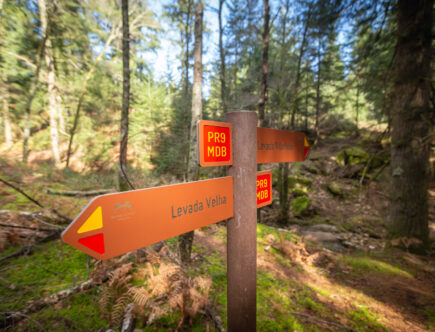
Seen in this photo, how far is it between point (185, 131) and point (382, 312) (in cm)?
1092

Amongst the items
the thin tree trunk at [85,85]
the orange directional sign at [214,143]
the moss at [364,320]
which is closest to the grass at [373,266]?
the moss at [364,320]

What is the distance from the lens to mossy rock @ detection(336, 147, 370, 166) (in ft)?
43.5

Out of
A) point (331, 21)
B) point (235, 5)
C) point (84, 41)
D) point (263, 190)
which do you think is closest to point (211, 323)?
point (263, 190)

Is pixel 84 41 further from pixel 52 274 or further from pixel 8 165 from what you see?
pixel 52 274

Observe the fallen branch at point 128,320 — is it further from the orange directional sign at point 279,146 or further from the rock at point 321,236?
the rock at point 321,236

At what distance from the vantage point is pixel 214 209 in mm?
1648

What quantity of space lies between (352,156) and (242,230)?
1517 cm

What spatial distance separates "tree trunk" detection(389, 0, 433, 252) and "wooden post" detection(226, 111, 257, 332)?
4734mm

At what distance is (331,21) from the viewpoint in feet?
17.4

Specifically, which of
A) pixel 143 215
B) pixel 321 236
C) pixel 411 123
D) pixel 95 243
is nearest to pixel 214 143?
pixel 143 215

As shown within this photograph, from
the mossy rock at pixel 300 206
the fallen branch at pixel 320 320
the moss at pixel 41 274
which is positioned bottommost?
the mossy rock at pixel 300 206

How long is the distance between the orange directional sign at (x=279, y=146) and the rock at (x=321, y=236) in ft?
19.4

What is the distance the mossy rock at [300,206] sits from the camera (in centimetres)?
1043

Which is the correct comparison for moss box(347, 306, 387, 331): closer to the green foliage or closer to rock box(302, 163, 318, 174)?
the green foliage
